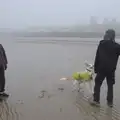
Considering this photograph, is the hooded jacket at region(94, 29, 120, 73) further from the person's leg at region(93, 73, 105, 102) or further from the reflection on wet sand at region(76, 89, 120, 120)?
the reflection on wet sand at region(76, 89, 120, 120)

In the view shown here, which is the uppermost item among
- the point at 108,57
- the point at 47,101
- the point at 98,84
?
the point at 108,57

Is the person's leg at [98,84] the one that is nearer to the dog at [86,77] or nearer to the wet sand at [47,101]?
the wet sand at [47,101]

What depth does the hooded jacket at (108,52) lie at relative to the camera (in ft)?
23.4

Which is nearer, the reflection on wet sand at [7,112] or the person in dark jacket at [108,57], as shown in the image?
the reflection on wet sand at [7,112]

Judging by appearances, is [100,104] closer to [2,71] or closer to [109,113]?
[109,113]

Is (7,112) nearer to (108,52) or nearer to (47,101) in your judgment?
(47,101)

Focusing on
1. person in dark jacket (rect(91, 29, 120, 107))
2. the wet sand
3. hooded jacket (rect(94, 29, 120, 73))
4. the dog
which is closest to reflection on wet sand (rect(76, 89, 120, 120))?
the wet sand

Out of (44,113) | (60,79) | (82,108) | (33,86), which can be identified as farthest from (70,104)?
(60,79)

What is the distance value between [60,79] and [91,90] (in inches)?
98.3

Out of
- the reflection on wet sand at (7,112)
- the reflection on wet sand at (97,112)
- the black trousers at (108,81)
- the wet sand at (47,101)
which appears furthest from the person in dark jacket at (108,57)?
the reflection on wet sand at (7,112)

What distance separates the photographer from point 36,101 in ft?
25.9

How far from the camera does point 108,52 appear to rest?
7.17 meters

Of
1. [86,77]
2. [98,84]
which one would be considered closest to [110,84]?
[98,84]

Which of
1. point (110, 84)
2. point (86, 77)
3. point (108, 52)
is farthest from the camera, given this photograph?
point (86, 77)
